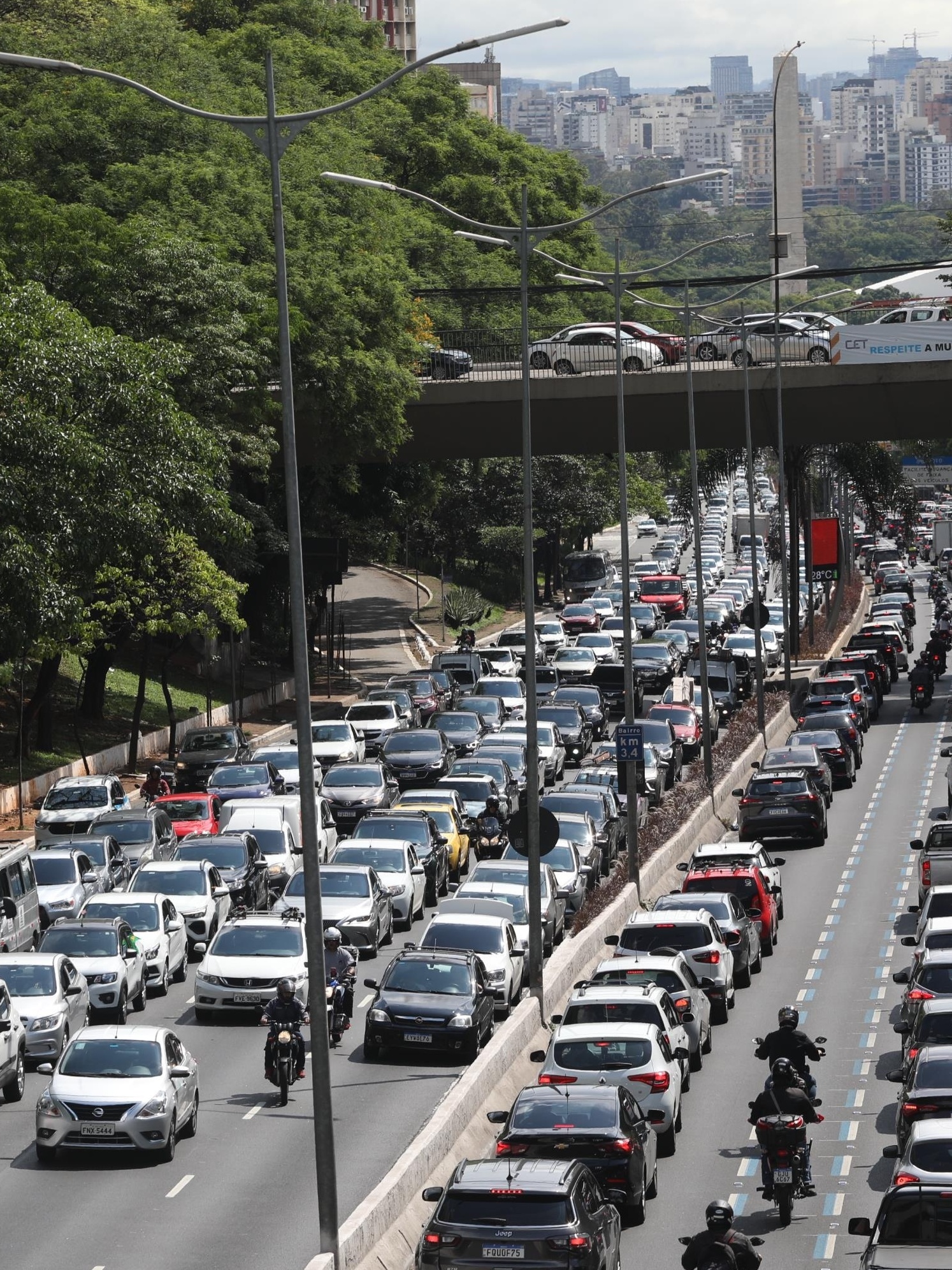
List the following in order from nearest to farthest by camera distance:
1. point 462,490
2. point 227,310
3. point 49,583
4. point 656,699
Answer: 1. point 49,583
2. point 227,310
3. point 656,699
4. point 462,490

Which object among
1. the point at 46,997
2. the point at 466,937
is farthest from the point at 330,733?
the point at 46,997

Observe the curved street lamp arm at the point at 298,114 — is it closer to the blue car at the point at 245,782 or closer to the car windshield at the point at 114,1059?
Result: the car windshield at the point at 114,1059

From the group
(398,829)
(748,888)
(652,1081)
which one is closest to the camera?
(652,1081)

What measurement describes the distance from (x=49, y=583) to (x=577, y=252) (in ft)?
211

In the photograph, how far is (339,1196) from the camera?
1931cm

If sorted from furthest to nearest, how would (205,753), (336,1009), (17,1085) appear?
(205,753) < (336,1009) < (17,1085)

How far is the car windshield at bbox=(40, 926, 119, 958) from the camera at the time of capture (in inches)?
1072

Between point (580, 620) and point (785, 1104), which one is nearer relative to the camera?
point (785, 1104)

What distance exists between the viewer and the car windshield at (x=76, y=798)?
3934 cm

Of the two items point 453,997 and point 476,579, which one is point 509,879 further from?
point 476,579

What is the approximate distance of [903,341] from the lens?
58.9 m

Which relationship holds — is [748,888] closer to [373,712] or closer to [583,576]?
[373,712]

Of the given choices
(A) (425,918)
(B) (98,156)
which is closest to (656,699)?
(B) (98,156)

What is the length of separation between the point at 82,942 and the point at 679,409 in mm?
39383
